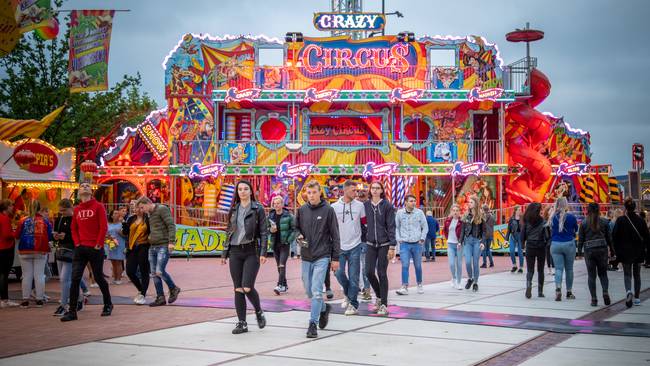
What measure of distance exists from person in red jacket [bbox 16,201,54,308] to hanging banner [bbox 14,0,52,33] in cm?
329

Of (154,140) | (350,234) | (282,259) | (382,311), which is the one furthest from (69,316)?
(154,140)

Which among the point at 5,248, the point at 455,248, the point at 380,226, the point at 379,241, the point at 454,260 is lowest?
the point at 454,260

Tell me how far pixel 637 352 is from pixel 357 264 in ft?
14.4

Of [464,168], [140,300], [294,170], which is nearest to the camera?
[140,300]

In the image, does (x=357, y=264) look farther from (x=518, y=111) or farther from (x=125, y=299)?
(x=518, y=111)

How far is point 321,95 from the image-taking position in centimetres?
3073

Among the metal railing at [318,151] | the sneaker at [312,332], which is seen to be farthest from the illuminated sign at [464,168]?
the sneaker at [312,332]

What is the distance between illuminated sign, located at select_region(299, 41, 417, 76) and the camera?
32375mm

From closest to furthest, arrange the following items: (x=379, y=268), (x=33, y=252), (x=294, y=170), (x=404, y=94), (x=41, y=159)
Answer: (x=379, y=268) < (x=33, y=252) < (x=41, y=159) < (x=294, y=170) < (x=404, y=94)

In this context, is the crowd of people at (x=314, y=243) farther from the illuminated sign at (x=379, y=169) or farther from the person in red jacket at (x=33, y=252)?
the illuminated sign at (x=379, y=169)

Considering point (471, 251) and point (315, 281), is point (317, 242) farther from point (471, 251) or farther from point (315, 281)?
point (471, 251)

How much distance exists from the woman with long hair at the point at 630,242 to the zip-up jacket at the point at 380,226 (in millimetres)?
3935

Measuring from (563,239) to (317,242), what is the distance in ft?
18.4

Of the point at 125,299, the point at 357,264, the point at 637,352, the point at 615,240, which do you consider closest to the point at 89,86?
the point at 125,299
